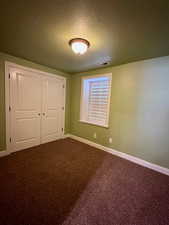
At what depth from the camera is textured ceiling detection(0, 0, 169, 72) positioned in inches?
45.9

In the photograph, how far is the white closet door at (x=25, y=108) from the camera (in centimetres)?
268

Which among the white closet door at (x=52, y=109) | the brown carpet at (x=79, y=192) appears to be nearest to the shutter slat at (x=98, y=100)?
the white closet door at (x=52, y=109)

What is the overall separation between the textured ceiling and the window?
1.04 metres

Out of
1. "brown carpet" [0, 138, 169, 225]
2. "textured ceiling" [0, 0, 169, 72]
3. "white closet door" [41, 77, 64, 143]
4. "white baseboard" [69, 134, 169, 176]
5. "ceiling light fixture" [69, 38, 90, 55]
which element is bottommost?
"brown carpet" [0, 138, 169, 225]

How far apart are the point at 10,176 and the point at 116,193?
5.94 feet

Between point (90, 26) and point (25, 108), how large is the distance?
7.97 ft

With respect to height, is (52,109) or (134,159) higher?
(52,109)

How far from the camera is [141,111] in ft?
8.09

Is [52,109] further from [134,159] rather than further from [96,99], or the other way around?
[134,159]

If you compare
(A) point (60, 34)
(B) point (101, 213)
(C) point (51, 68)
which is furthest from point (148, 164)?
(C) point (51, 68)

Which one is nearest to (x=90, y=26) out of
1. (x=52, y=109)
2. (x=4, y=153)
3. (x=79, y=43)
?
(x=79, y=43)

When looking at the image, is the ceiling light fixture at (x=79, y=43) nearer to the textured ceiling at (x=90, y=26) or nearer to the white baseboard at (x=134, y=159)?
the textured ceiling at (x=90, y=26)

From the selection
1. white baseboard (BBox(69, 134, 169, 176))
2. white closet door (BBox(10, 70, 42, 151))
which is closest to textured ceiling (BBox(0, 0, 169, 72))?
white closet door (BBox(10, 70, 42, 151))

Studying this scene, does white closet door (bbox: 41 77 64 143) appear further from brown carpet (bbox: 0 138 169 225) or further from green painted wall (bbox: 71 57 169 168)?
green painted wall (bbox: 71 57 169 168)
